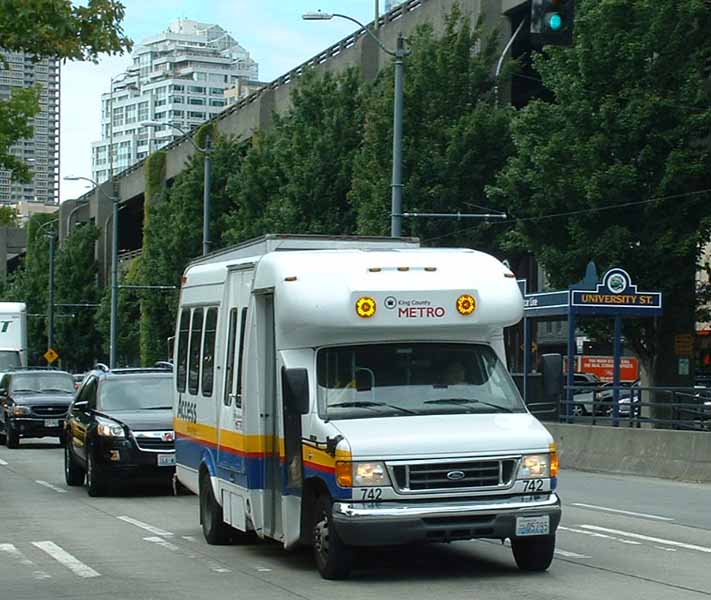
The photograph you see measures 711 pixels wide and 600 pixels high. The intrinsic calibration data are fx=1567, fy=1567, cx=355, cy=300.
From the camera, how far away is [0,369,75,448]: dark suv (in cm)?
3459

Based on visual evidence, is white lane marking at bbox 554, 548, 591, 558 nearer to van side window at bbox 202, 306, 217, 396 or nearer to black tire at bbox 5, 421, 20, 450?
van side window at bbox 202, 306, 217, 396

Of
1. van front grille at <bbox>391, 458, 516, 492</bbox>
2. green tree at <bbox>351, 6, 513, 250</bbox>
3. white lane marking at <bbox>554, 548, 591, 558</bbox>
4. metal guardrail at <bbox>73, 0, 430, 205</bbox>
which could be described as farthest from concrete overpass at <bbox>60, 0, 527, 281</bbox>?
van front grille at <bbox>391, 458, 516, 492</bbox>

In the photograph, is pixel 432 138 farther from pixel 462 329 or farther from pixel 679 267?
pixel 462 329

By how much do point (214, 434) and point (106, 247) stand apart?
279ft

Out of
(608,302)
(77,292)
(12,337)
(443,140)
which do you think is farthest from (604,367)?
(77,292)

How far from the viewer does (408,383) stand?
12297 millimetres

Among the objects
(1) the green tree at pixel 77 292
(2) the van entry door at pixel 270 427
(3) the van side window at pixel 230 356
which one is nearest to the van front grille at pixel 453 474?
(2) the van entry door at pixel 270 427

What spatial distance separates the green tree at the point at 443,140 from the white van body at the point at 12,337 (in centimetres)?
1278

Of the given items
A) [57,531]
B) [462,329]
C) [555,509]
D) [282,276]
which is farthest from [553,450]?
[57,531]

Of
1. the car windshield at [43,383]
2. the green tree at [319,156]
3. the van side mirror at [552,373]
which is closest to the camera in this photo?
the van side mirror at [552,373]

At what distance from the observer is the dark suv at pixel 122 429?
21.0 metres

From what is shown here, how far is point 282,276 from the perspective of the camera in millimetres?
12438

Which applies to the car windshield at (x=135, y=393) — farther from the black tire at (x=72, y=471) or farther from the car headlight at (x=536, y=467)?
the car headlight at (x=536, y=467)

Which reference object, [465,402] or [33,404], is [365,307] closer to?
[465,402]
